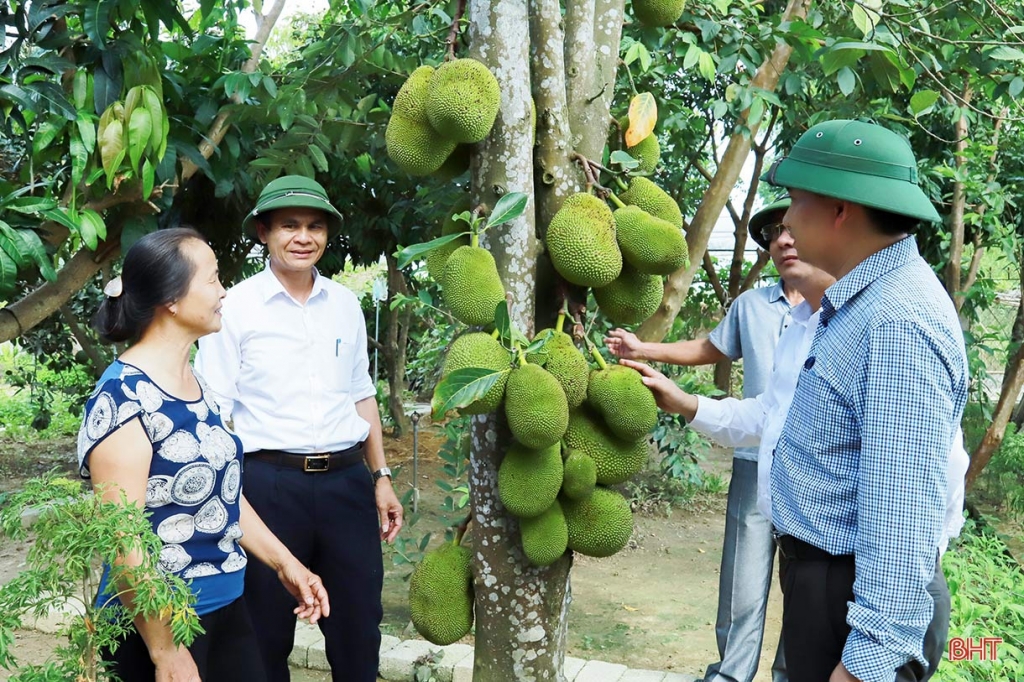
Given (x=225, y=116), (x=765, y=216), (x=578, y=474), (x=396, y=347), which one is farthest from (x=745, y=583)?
(x=396, y=347)

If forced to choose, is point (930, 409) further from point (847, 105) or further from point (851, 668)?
point (847, 105)

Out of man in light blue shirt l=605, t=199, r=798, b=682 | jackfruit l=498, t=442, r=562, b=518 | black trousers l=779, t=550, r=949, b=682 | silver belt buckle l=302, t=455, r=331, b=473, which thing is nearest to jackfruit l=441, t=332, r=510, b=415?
jackfruit l=498, t=442, r=562, b=518

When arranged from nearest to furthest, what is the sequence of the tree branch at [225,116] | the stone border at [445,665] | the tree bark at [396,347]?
the stone border at [445,665] < the tree branch at [225,116] < the tree bark at [396,347]

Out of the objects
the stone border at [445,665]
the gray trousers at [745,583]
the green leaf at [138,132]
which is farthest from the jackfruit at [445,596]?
the green leaf at [138,132]

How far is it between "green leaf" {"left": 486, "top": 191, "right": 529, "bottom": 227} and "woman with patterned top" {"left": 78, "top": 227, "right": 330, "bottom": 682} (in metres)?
0.62

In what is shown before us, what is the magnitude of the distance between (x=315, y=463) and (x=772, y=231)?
152cm

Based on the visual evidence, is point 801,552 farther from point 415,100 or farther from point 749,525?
point 749,525

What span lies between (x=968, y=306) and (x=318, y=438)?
441 centimetres

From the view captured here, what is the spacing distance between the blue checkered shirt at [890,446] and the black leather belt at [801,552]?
4cm

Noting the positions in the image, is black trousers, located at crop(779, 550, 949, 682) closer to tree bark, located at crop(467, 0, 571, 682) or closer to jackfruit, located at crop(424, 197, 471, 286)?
tree bark, located at crop(467, 0, 571, 682)

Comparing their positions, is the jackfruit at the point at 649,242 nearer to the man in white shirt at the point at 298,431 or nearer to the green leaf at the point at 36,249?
the man in white shirt at the point at 298,431

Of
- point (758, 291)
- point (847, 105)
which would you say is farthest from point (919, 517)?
point (847, 105)

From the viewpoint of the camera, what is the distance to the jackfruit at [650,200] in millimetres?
2016

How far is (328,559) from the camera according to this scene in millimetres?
2414
